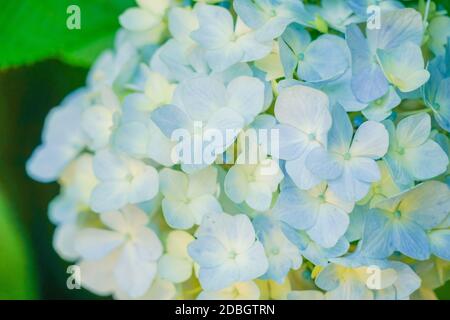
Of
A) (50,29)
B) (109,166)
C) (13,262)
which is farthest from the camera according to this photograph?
(13,262)

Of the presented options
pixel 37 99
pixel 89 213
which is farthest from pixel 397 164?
pixel 37 99

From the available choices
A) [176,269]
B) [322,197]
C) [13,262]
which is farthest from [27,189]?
[322,197]

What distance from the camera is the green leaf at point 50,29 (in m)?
0.78

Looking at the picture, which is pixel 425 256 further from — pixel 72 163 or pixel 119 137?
pixel 72 163

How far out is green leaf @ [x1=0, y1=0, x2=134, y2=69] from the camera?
0.78 meters

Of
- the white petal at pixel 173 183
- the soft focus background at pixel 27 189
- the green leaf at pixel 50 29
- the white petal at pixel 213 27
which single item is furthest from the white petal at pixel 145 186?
the soft focus background at pixel 27 189

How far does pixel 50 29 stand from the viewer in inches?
31.3

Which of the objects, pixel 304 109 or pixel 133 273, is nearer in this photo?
pixel 304 109

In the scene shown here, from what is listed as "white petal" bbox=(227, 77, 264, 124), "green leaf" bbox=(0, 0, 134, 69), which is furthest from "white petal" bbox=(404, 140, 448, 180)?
"green leaf" bbox=(0, 0, 134, 69)

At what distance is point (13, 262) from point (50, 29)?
0.32 meters

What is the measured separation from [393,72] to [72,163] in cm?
38

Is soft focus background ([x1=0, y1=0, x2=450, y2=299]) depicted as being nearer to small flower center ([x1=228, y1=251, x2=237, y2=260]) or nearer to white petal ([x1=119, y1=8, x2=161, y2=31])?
white petal ([x1=119, y1=8, x2=161, y2=31])

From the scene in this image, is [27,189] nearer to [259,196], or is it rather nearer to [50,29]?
[50,29]

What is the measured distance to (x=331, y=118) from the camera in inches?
22.5
